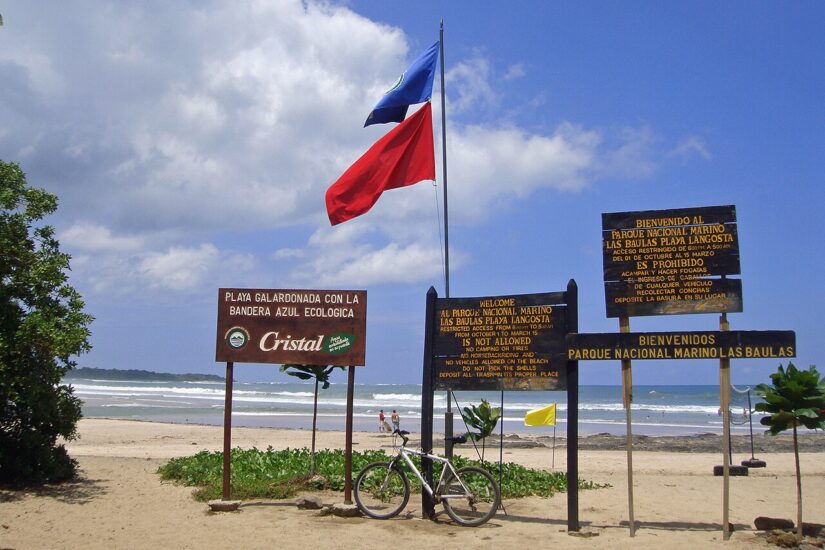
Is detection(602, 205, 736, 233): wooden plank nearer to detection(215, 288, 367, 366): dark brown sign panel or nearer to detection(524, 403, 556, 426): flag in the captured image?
detection(215, 288, 367, 366): dark brown sign panel

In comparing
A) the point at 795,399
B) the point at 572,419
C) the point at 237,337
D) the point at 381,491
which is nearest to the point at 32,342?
the point at 237,337

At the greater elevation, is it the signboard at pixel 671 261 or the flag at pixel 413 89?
the flag at pixel 413 89

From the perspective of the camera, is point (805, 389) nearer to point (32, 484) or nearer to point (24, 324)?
point (24, 324)

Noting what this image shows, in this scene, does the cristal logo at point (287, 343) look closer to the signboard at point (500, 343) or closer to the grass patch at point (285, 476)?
the signboard at point (500, 343)

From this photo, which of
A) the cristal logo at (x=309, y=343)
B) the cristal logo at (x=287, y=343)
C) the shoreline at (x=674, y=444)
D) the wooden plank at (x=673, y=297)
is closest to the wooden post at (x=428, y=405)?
the cristal logo at (x=309, y=343)

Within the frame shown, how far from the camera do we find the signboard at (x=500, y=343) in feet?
31.4

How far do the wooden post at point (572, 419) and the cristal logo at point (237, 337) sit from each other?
173 inches

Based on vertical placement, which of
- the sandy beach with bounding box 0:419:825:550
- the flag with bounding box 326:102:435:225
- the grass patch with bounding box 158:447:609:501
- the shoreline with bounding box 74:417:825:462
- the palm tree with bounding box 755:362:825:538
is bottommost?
the shoreline with bounding box 74:417:825:462

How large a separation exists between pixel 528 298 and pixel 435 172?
247cm

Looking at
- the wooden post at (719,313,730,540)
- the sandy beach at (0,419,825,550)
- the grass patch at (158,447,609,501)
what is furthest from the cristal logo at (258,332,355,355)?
the wooden post at (719,313,730,540)

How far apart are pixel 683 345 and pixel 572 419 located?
1560mm

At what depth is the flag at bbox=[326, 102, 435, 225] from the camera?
11.0 metres

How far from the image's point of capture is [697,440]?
28656 millimetres

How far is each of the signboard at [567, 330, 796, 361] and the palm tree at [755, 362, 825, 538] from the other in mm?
259
